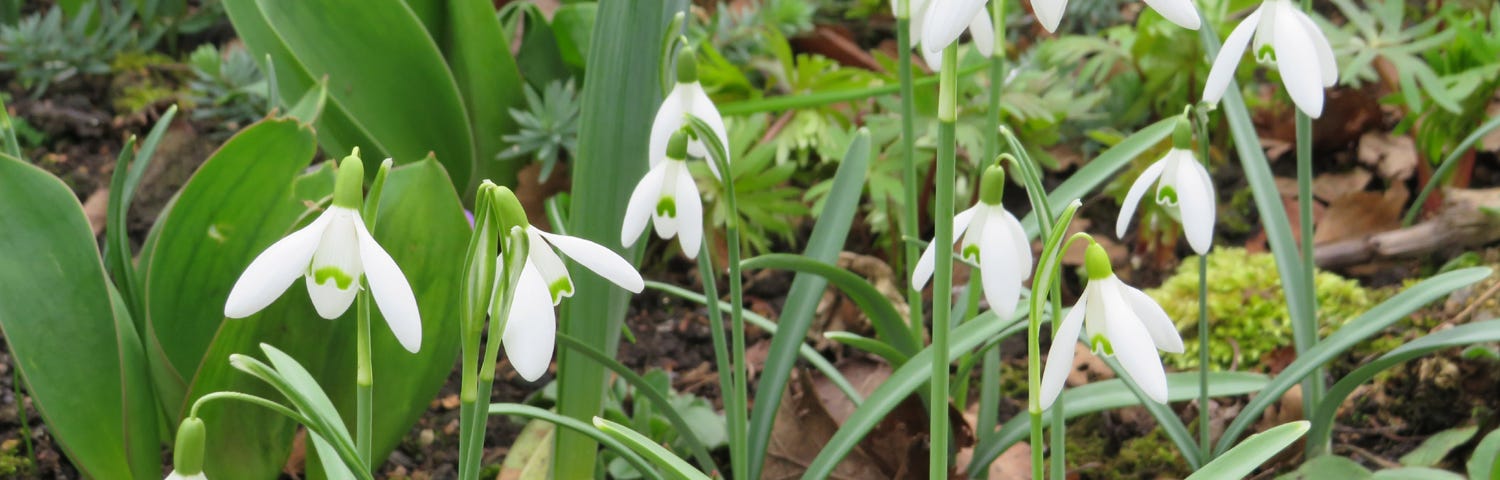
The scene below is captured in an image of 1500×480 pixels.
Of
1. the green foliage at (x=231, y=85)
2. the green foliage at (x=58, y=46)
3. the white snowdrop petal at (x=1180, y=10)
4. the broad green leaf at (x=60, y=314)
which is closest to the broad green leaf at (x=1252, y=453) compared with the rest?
the white snowdrop petal at (x=1180, y=10)

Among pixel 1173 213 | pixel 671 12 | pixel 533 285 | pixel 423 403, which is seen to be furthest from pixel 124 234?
pixel 1173 213

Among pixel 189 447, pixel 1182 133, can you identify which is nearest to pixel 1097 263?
pixel 1182 133

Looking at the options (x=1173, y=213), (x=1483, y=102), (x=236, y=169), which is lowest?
(x=236, y=169)

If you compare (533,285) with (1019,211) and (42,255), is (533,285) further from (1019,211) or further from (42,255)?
(1019,211)

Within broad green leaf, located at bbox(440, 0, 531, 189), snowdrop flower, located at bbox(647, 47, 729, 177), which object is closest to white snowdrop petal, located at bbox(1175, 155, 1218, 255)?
snowdrop flower, located at bbox(647, 47, 729, 177)

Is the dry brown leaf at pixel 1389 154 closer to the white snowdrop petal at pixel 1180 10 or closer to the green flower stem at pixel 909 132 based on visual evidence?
the green flower stem at pixel 909 132
